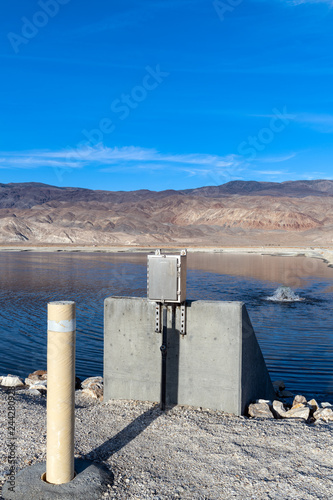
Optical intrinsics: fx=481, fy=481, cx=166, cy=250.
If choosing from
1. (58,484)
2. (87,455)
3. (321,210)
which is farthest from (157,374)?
(321,210)

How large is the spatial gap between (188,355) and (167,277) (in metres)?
1.11

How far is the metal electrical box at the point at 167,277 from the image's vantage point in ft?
19.8

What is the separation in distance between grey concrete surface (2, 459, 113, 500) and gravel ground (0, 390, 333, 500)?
0.41 feet

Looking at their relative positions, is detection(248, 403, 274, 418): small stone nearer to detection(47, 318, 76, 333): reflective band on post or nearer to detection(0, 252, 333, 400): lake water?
detection(0, 252, 333, 400): lake water

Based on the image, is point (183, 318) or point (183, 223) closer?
point (183, 318)

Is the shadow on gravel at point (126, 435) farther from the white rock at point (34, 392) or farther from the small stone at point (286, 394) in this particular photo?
the small stone at point (286, 394)

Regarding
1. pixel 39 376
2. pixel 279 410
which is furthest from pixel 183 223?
pixel 279 410

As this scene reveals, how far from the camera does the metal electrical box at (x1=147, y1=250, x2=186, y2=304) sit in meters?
6.05

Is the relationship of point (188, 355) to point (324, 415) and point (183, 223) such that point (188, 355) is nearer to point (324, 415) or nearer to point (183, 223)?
point (324, 415)

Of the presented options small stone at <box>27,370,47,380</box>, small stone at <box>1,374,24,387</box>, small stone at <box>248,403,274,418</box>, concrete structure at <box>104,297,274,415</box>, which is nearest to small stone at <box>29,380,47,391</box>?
small stone at <box>1,374,24,387</box>

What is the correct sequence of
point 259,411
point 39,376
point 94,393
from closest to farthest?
point 259,411
point 94,393
point 39,376

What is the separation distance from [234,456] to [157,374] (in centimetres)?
188

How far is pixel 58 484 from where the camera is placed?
4.30 m

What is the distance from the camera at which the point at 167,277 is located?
241 inches
